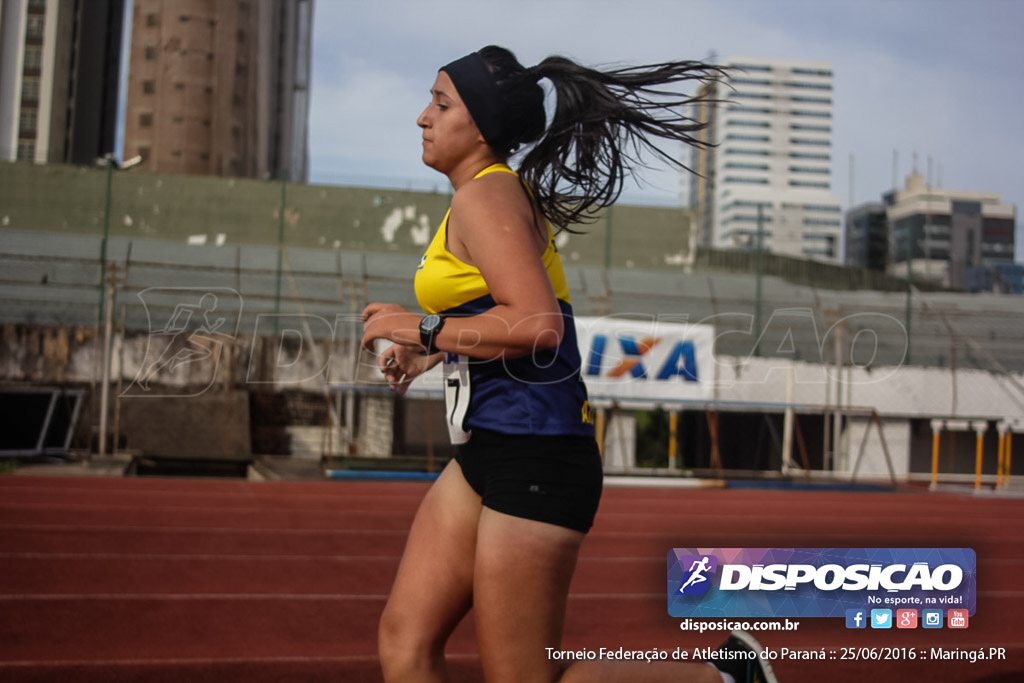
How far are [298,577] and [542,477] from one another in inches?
160

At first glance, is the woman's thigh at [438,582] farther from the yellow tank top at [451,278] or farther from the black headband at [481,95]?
the black headband at [481,95]

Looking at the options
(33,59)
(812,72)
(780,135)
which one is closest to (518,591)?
(33,59)

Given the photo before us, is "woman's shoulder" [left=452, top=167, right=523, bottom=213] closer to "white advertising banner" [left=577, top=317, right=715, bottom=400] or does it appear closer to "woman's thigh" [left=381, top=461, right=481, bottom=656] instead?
"woman's thigh" [left=381, top=461, right=481, bottom=656]

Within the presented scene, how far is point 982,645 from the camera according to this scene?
4.64m

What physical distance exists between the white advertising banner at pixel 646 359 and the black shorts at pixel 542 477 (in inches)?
441

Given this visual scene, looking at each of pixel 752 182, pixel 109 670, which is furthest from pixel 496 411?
pixel 752 182

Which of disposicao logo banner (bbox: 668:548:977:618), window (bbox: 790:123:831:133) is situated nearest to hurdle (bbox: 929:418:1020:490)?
disposicao logo banner (bbox: 668:548:977:618)

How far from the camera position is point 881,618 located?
10.3 feet

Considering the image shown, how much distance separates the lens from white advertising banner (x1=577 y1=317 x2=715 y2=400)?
13.4m

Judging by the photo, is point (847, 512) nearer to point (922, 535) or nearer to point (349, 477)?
point (922, 535)

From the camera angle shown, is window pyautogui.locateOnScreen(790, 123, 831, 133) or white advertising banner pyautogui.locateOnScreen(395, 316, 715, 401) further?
window pyautogui.locateOnScreen(790, 123, 831, 133)

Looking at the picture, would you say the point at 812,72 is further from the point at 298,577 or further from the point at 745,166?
the point at 298,577

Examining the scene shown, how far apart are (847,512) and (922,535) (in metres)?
1.20

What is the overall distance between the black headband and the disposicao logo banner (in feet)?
4.23
